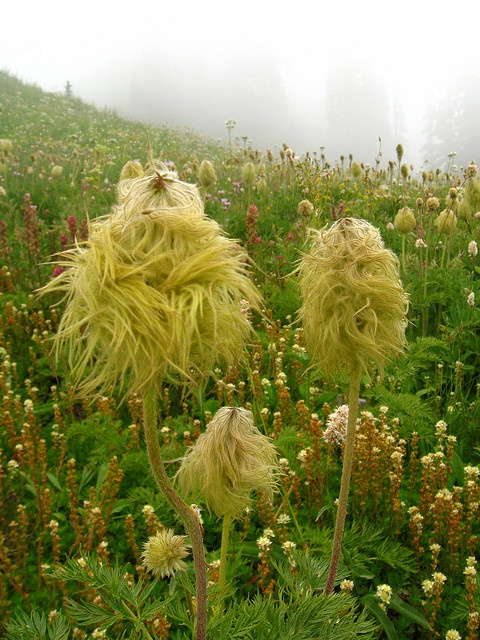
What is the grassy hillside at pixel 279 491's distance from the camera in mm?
1562

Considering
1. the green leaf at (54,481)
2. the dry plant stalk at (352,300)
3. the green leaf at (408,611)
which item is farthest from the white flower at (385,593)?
the green leaf at (54,481)

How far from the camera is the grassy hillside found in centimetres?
156

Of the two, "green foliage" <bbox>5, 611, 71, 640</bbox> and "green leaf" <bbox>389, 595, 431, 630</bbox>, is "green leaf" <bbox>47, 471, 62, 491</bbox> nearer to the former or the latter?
"green foliage" <bbox>5, 611, 71, 640</bbox>

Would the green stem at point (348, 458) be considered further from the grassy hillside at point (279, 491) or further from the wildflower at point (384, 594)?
the wildflower at point (384, 594)

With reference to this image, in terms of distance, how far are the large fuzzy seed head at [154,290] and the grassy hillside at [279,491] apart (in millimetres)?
106

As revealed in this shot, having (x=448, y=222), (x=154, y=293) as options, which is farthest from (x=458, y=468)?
(x=154, y=293)

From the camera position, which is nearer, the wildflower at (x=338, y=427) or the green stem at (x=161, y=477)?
the green stem at (x=161, y=477)

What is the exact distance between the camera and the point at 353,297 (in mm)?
1291

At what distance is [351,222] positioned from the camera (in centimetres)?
132

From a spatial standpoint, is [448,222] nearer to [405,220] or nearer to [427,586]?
[405,220]

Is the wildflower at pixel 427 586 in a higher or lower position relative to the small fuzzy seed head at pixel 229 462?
lower

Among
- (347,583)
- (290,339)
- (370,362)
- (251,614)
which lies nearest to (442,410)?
(290,339)

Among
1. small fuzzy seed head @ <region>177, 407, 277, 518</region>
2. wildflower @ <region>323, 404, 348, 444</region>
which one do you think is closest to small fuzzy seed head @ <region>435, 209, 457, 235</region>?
wildflower @ <region>323, 404, 348, 444</region>

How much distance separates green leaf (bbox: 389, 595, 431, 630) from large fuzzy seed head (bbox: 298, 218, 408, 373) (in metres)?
1.33
